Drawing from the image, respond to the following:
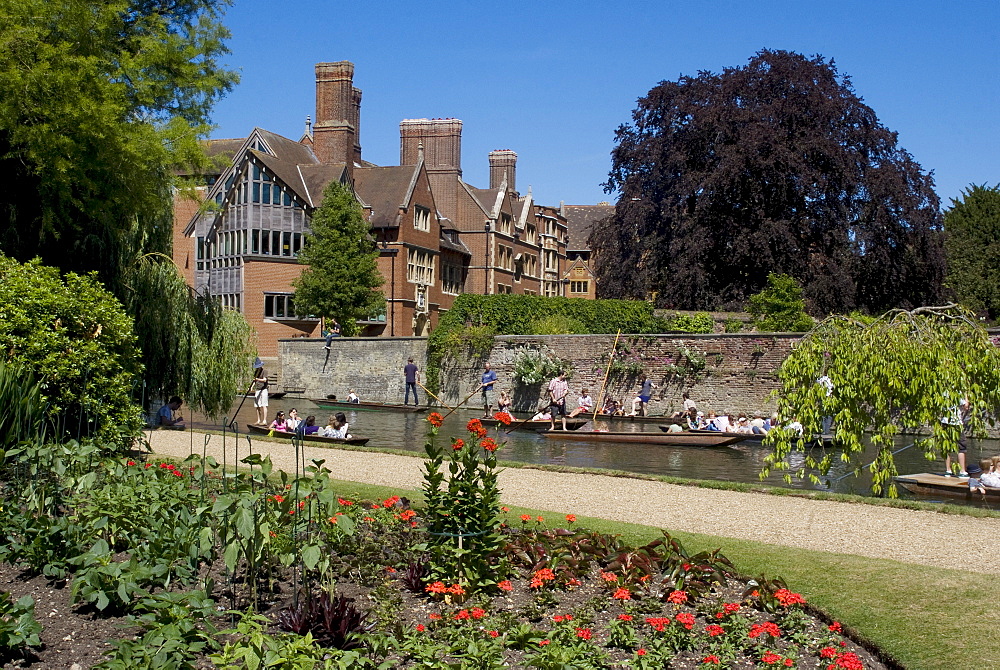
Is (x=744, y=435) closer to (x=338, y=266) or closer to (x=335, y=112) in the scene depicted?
(x=338, y=266)

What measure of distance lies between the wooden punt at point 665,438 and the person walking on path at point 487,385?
8.65 meters

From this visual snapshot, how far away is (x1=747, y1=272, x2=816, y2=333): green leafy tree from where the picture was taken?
1335 inches

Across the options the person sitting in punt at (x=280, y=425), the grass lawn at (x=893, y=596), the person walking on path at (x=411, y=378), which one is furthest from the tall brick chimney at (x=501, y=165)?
the grass lawn at (x=893, y=596)

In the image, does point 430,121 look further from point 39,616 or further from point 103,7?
point 39,616

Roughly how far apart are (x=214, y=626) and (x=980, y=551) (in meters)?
7.29

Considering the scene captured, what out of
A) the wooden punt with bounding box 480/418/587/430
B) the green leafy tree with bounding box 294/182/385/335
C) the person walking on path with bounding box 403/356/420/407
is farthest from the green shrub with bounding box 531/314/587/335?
the green leafy tree with bounding box 294/182/385/335

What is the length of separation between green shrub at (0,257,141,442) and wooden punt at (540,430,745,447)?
14725mm

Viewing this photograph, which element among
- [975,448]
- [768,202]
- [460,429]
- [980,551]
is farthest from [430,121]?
[980,551]

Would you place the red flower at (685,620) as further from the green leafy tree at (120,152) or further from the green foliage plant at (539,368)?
the green foliage plant at (539,368)

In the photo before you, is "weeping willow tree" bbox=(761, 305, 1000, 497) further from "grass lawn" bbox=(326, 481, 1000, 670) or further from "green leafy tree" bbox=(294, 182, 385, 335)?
"green leafy tree" bbox=(294, 182, 385, 335)

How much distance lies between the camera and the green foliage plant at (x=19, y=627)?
5.39 m

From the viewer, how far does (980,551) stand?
9.30 meters

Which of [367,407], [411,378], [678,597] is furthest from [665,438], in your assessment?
[678,597]

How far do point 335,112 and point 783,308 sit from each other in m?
31.1
